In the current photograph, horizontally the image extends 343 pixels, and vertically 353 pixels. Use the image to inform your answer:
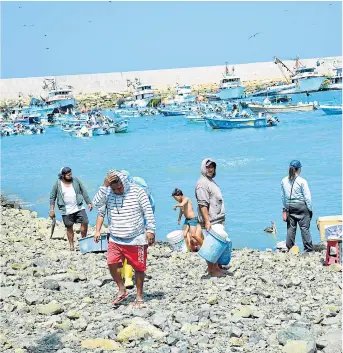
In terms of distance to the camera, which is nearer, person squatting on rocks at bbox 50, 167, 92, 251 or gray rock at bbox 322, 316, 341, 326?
gray rock at bbox 322, 316, 341, 326

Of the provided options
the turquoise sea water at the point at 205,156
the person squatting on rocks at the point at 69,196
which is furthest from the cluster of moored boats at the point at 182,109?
the person squatting on rocks at the point at 69,196

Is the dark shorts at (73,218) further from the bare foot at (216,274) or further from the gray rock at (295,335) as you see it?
the gray rock at (295,335)

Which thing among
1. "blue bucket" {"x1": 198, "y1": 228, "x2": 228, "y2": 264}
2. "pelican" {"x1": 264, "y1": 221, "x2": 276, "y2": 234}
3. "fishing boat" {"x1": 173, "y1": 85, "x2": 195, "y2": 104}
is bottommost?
"fishing boat" {"x1": 173, "y1": 85, "x2": 195, "y2": 104}

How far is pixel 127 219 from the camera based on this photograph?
6.20 m

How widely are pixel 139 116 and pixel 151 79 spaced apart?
63504mm

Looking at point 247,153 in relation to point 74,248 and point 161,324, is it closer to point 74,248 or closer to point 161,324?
point 74,248

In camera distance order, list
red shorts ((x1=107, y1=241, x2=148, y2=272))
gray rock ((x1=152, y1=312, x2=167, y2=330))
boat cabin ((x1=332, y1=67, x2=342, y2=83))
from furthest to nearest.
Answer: boat cabin ((x1=332, y1=67, x2=342, y2=83))
red shorts ((x1=107, y1=241, x2=148, y2=272))
gray rock ((x1=152, y1=312, x2=167, y2=330))

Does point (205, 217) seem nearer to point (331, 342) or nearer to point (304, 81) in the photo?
point (331, 342)

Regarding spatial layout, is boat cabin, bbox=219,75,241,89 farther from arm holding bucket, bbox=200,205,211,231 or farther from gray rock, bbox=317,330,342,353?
gray rock, bbox=317,330,342,353

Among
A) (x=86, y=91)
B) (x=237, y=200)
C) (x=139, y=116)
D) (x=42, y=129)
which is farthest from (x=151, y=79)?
(x=237, y=200)

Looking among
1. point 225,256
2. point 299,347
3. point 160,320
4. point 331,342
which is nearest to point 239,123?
point 225,256

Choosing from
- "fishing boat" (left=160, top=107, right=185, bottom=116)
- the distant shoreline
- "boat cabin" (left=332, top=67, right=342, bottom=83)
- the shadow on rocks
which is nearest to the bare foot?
the shadow on rocks

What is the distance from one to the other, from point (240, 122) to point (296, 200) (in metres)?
38.8

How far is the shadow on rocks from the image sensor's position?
18.0 ft
